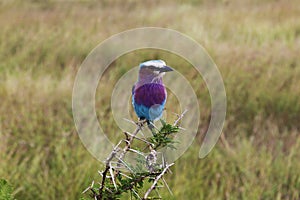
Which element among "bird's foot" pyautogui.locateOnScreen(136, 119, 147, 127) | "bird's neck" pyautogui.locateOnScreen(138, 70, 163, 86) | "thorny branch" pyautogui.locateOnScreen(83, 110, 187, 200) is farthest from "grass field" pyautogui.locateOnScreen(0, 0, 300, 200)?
"bird's neck" pyautogui.locateOnScreen(138, 70, 163, 86)

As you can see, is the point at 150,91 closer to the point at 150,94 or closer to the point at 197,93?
the point at 150,94

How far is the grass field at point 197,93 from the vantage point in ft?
9.68

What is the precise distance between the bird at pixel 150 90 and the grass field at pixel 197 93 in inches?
70.6

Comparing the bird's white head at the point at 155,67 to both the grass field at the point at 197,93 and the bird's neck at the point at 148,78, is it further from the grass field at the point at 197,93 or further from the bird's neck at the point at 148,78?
the grass field at the point at 197,93

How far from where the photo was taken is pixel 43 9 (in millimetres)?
9070

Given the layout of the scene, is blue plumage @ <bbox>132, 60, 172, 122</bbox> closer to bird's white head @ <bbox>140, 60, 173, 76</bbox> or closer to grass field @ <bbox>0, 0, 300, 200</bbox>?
bird's white head @ <bbox>140, 60, 173, 76</bbox>

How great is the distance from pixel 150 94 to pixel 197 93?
12.2ft

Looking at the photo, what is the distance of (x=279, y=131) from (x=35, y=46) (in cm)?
300

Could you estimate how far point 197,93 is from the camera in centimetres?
445

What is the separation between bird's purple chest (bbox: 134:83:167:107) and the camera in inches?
30.0

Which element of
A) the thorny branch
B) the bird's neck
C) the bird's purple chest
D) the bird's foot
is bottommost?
Answer: the thorny branch

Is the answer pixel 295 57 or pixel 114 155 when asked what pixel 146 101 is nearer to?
pixel 114 155

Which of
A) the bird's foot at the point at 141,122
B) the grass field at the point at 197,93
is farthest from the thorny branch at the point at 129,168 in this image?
the grass field at the point at 197,93

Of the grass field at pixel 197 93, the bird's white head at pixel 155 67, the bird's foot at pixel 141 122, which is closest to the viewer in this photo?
the bird's white head at pixel 155 67
